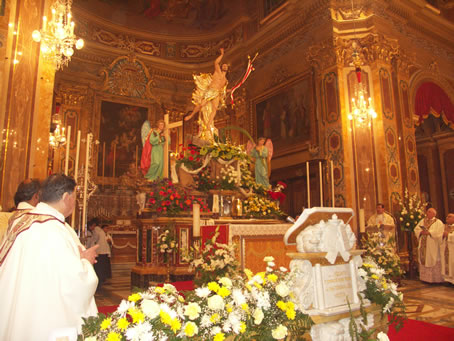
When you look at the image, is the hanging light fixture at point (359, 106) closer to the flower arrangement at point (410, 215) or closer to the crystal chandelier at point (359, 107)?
the crystal chandelier at point (359, 107)

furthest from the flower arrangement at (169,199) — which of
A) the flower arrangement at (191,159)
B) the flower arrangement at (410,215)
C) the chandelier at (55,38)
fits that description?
the flower arrangement at (410,215)

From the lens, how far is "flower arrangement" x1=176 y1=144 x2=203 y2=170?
7.62 metres

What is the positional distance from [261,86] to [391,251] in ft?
32.9

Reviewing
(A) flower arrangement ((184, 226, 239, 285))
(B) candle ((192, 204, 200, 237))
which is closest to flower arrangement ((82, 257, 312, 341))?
(A) flower arrangement ((184, 226, 239, 285))

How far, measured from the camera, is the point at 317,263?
296cm

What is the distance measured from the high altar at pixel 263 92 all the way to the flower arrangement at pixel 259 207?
822mm

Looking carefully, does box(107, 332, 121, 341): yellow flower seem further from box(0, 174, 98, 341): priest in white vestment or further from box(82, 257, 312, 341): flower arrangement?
box(0, 174, 98, 341): priest in white vestment

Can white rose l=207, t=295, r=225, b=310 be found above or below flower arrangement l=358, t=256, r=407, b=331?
above

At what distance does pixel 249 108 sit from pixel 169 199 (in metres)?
8.96

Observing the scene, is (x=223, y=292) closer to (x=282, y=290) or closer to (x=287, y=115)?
(x=282, y=290)

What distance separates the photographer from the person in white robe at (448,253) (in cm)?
835

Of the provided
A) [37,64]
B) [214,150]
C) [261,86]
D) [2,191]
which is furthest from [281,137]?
[2,191]

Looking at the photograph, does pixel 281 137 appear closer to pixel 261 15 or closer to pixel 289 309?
A: pixel 261 15

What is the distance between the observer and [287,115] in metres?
13.4
